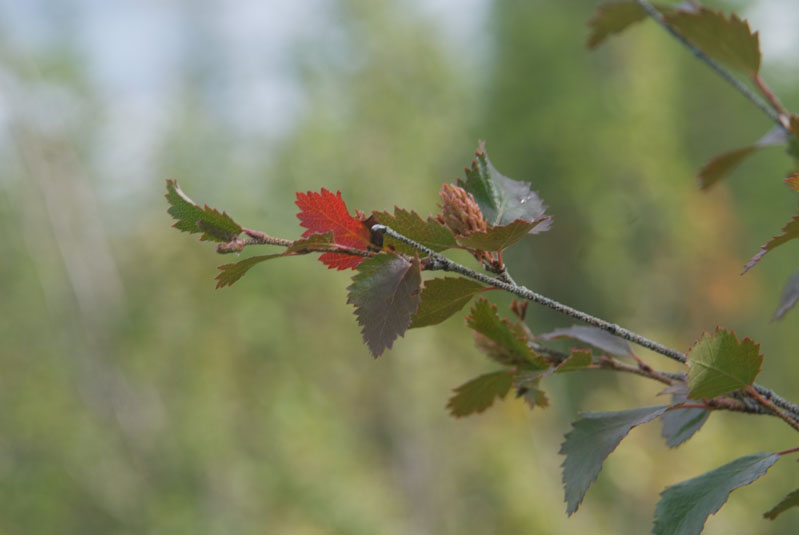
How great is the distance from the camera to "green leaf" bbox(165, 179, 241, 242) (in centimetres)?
48

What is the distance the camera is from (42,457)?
693cm

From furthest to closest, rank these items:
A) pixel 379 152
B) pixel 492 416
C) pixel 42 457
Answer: pixel 492 416 < pixel 379 152 < pixel 42 457

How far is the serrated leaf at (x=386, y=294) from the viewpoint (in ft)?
1.62

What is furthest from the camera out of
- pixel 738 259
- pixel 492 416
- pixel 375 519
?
pixel 738 259

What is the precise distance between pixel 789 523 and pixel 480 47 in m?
8.04

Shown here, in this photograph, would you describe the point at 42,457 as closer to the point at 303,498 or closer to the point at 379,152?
the point at 303,498

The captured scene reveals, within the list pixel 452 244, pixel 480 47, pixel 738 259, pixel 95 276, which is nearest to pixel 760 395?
pixel 452 244

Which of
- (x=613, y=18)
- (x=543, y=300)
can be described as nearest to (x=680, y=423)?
(x=543, y=300)

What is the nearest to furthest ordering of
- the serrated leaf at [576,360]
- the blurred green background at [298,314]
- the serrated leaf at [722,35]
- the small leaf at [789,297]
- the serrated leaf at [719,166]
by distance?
the serrated leaf at [576,360], the small leaf at [789,297], the serrated leaf at [722,35], the serrated leaf at [719,166], the blurred green background at [298,314]

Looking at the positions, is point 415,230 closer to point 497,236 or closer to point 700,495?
point 497,236

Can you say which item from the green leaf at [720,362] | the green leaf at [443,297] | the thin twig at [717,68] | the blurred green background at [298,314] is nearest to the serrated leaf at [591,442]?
the green leaf at [720,362]

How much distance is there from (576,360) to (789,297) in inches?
10.7

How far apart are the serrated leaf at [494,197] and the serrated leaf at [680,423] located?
0.66 ft

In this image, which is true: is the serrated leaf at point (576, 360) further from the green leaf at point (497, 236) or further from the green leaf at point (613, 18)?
the green leaf at point (613, 18)
